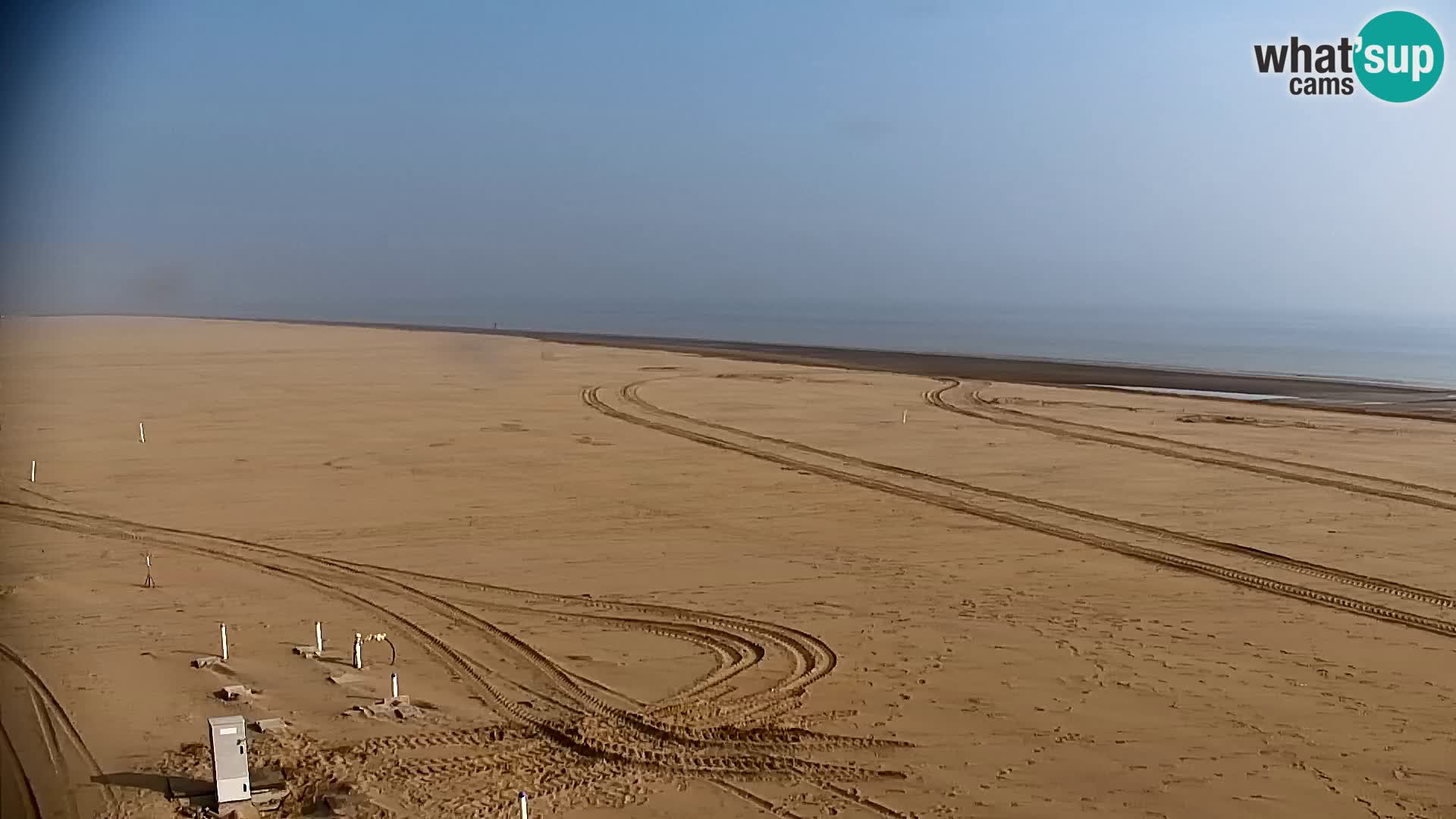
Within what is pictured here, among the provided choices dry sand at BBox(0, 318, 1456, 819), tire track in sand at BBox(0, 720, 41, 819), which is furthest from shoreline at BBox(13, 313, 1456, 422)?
tire track in sand at BBox(0, 720, 41, 819)

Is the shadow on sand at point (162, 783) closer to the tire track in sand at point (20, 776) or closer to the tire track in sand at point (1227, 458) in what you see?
the tire track in sand at point (20, 776)

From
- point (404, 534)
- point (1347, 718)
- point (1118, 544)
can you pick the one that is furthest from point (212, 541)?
point (1347, 718)

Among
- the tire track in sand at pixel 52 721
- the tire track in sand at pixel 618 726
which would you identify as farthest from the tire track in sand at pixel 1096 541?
the tire track in sand at pixel 52 721

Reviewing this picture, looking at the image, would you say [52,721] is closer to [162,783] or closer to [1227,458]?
[162,783]

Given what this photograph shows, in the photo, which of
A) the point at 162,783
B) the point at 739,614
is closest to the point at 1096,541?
the point at 739,614

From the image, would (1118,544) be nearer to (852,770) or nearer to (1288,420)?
(852,770)

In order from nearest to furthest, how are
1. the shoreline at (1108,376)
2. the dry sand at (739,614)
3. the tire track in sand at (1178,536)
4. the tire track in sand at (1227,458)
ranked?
the dry sand at (739,614) → the tire track in sand at (1178,536) → the tire track in sand at (1227,458) → the shoreline at (1108,376)
